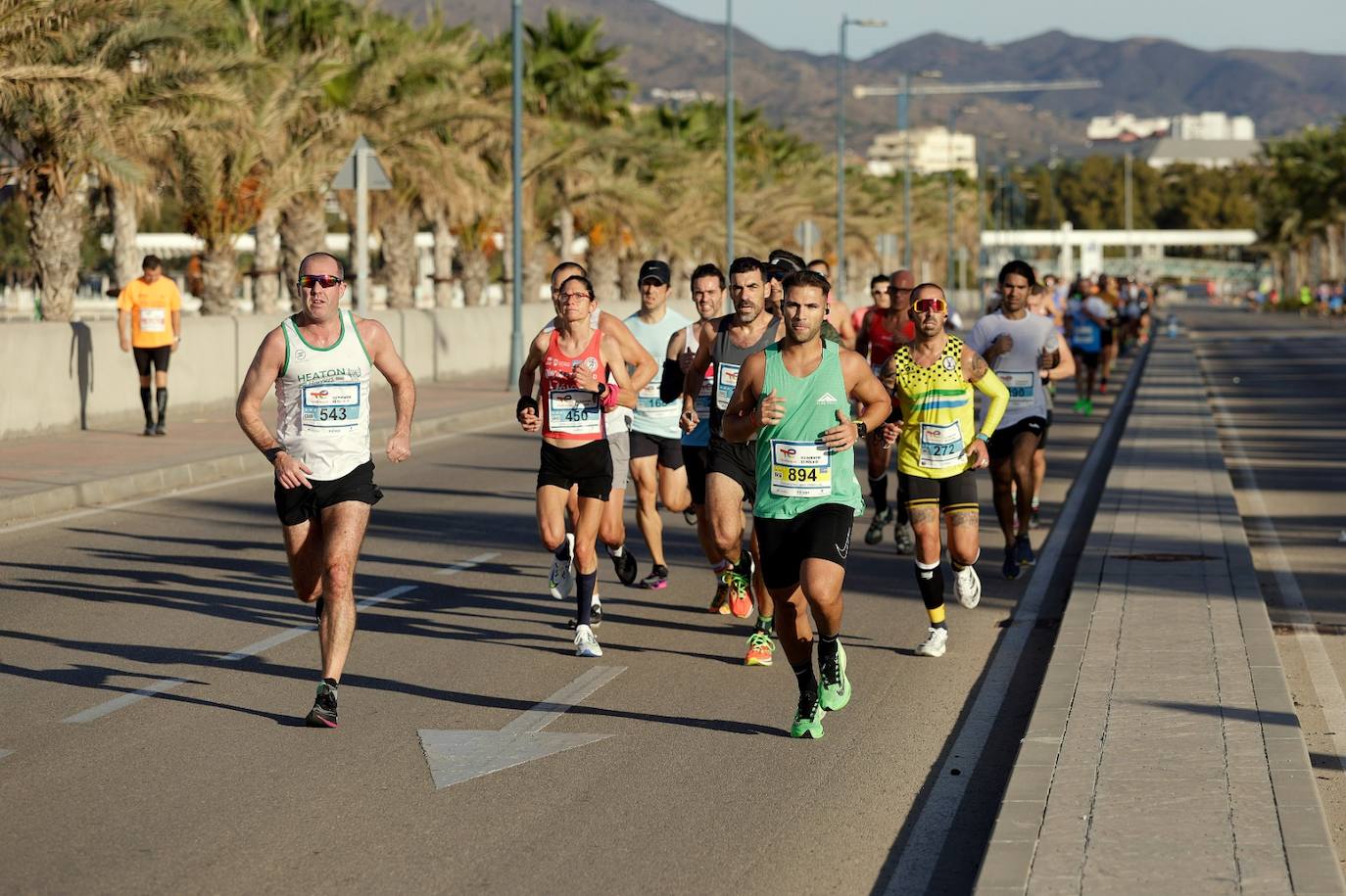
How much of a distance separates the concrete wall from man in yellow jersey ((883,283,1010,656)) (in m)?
12.0

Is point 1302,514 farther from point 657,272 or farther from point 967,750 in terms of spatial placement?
point 967,750

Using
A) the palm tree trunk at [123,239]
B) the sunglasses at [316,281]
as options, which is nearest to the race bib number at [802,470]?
the sunglasses at [316,281]

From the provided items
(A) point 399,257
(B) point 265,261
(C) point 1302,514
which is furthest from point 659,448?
(A) point 399,257

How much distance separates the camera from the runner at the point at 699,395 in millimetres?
10625

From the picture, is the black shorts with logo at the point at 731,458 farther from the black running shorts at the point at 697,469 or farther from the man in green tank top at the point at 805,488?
the man in green tank top at the point at 805,488

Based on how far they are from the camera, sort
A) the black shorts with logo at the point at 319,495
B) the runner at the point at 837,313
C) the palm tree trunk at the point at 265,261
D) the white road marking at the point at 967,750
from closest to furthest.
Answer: the white road marking at the point at 967,750 → the black shorts with logo at the point at 319,495 → the runner at the point at 837,313 → the palm tree trunk at the point at 265,261

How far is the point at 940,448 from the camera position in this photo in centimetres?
1004

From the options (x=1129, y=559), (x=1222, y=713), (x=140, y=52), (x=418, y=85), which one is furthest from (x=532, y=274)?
(x=1222, y=713)

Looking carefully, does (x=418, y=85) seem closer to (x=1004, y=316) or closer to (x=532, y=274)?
(x=532, y=274)

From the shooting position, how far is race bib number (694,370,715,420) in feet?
33.9

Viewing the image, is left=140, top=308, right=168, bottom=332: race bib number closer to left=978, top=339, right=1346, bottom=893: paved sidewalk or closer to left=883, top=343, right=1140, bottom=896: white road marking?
left=883, top=343, right=1140, bottom=896: white road marking

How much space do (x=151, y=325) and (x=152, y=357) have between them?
13.6 inches

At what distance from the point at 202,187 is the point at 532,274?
19.3 m

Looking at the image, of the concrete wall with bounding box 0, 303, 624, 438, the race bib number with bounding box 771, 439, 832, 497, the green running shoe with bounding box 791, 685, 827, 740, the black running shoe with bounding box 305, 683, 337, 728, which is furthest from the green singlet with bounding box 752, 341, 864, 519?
the concrete wall with bounding box 0, 303, 624, 438
